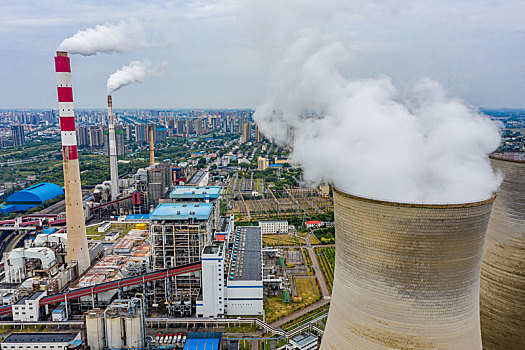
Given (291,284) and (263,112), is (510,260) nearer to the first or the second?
(263,112)

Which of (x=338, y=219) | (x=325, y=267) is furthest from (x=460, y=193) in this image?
(x=325, y=267)

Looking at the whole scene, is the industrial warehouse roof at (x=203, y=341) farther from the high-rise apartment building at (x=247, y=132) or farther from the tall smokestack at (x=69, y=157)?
the high-rise apartment building at (x=247, y=132)

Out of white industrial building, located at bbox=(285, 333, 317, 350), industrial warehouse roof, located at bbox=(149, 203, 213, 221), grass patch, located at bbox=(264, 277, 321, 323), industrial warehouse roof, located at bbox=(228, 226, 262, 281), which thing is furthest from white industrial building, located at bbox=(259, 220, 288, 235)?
white industrial building, located at bbox=(285, 333, 317, 350)

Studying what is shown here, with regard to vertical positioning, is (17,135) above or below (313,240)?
above

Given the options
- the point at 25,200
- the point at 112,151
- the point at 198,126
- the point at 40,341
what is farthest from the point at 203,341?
the point at 198,126

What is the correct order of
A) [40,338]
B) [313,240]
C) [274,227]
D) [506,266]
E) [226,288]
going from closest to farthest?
[506,266]
[40,338]
[226,288]
[313,240]
[274,227]

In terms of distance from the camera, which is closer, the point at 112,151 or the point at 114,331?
the point at 114,331

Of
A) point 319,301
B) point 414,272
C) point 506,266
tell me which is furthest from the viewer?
point 319,301

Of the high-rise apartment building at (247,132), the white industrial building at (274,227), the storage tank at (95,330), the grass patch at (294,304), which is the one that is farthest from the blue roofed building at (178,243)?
the high-rise apartment building at (247,132)

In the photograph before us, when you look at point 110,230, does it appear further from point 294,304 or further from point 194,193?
point 294,304
